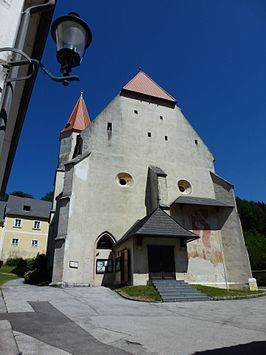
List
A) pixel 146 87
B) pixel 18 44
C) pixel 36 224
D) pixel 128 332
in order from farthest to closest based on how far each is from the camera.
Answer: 1. pixel 36 224
2. pixel 146 87
3. pixel 128 332
4. pixel 18 44

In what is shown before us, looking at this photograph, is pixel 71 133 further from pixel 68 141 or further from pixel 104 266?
pixel 104 266

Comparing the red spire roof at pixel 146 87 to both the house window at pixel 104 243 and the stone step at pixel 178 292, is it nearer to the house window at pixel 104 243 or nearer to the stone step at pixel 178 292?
the house window at pixel 104 243

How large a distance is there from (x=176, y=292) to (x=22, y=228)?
35004mm

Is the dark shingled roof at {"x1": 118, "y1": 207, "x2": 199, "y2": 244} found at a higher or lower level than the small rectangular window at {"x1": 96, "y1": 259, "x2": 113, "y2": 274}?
higher

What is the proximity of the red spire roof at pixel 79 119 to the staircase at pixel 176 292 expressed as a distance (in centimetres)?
2082

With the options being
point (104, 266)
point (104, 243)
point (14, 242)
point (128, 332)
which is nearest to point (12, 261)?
point (14, 242)

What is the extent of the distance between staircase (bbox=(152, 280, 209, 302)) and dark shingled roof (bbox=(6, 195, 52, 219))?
33911mm

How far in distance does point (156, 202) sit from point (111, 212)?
3445 mm

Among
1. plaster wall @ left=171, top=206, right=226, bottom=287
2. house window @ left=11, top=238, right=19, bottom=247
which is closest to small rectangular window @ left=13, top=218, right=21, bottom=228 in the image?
house window @ left=11, top=238, right=19, bottom=247

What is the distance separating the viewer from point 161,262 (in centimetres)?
1662

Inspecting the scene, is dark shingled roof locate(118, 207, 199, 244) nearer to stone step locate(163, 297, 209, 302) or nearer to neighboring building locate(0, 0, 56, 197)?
stone step locate(163, 297, 209, 302)

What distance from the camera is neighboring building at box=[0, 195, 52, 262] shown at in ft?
133

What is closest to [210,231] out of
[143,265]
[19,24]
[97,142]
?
[143,265]

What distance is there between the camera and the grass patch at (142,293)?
40.4 ft
